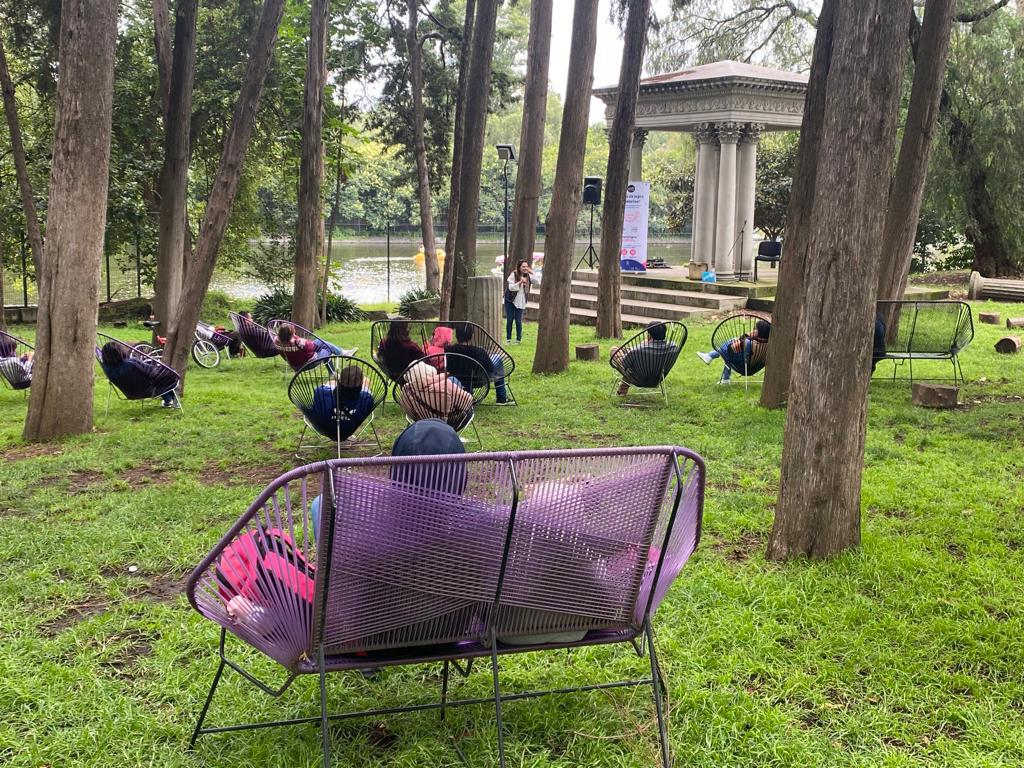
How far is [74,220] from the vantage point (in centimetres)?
771

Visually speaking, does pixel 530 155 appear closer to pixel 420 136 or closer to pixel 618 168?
pixel 618 168

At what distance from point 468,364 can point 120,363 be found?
327cm

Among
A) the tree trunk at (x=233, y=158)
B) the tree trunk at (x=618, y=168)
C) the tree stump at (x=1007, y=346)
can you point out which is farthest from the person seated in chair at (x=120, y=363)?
the tree stump at (x=1007, y=346)

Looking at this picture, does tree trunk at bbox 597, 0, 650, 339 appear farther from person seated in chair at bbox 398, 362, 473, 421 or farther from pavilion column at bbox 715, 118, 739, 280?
person seated in chair at bbox 398, 362, 473, 421

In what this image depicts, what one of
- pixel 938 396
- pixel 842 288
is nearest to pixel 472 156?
pixel 938 396

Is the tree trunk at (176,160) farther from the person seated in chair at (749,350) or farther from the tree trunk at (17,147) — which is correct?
the person seated in chair at (749,350)

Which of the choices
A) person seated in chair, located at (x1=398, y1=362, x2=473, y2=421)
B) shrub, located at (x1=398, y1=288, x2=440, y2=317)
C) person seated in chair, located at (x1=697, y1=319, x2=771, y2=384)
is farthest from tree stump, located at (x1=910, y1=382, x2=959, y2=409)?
shrub, located at (x1=398, y1=288, x2=440, y2=317)

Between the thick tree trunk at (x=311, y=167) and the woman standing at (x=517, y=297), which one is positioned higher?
the thick tree trunk at (x=311, y=167)

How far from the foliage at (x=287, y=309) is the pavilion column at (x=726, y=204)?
813cm

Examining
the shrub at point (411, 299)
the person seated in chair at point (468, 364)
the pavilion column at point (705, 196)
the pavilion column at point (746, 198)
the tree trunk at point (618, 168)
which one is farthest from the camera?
the pavilion column at point (705, 196)

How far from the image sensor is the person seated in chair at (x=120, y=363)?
8.67m

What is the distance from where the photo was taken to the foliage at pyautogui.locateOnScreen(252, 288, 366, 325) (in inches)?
768

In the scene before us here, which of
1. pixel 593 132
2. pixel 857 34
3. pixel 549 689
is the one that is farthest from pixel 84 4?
pixel 593 132

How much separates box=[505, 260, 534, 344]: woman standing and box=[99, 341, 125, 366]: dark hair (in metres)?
8.02
